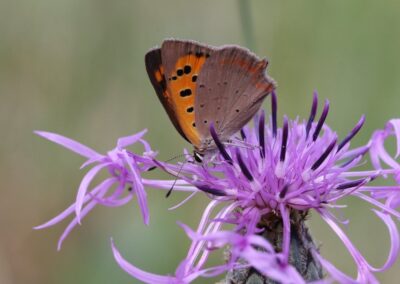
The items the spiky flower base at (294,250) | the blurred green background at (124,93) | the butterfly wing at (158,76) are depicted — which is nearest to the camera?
the spiky flower base at (294,250)

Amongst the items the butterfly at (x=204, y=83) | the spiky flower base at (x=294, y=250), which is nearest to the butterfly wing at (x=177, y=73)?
the butterfly at (x=204, y=83)

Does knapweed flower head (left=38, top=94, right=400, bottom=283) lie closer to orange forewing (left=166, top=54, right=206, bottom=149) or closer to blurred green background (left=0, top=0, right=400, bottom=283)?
orange forewing (left=166, top=54, right=206, bottom=149)

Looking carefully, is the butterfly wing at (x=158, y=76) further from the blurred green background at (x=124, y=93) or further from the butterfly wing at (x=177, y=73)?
the blurred green background at (x=124, y=93)

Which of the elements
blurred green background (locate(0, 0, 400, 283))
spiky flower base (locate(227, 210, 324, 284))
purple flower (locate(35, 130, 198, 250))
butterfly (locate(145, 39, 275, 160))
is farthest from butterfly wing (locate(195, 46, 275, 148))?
blurred green background (locate(0, 0, 400, 283))

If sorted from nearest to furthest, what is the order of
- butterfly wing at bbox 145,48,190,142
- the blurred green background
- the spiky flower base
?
the spiky flower base < butterfly wing at bbox 145,48,190,142 < the blurred green background

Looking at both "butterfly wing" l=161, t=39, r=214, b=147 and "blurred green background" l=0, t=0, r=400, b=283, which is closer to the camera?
"butterfly wing" l=161, t=39, r=214, b=147

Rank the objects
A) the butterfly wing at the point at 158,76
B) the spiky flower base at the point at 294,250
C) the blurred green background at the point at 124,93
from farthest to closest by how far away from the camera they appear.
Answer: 1. the blurred green background at the point at 124,93
2. the butterfly wing at the point at 158,76
3. the spiky flower base at the point at 294,250

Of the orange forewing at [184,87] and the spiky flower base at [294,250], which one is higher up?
the orange forewing at [184,87]

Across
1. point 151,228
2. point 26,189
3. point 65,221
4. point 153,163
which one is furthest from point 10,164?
point 153,163
